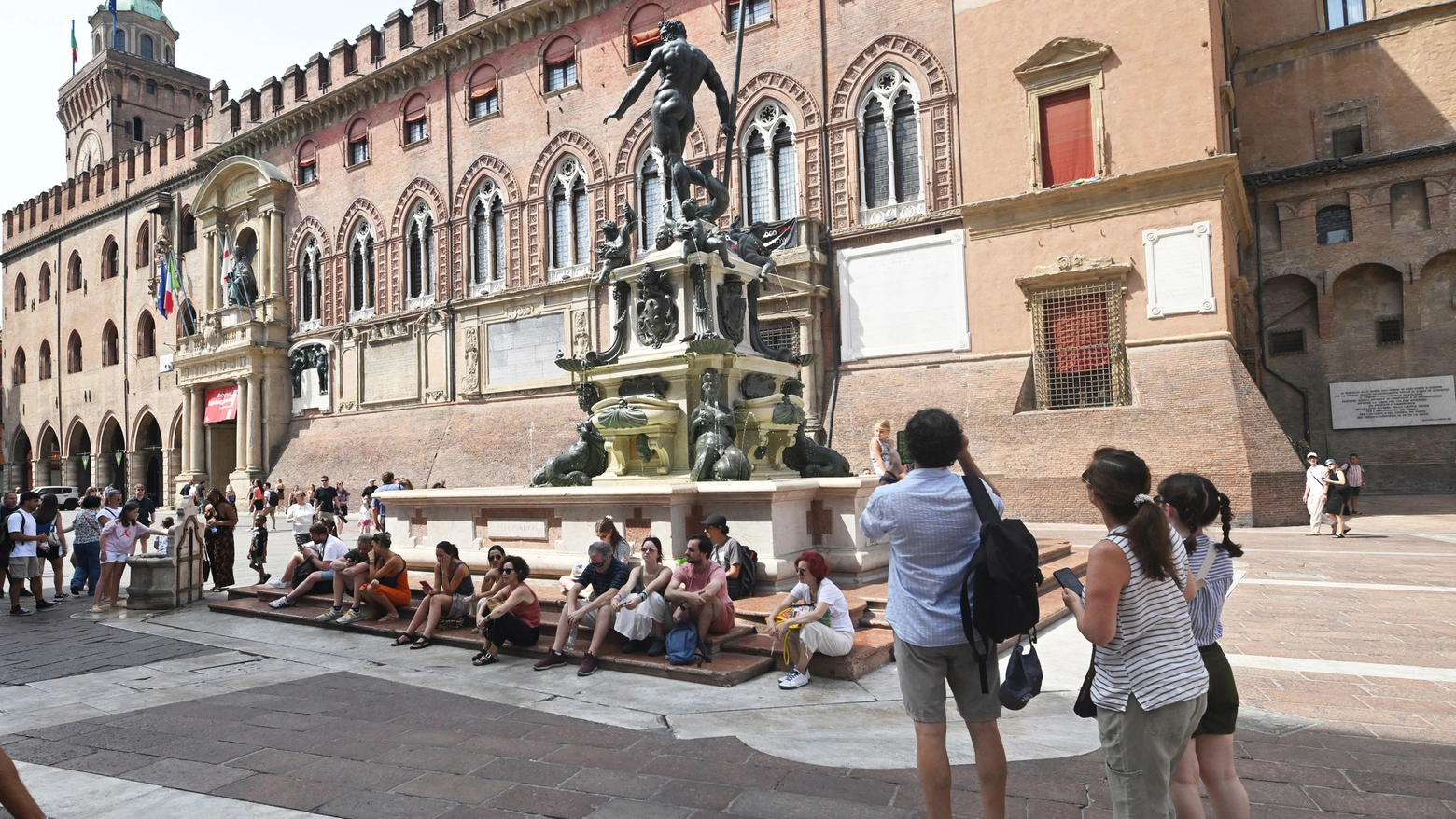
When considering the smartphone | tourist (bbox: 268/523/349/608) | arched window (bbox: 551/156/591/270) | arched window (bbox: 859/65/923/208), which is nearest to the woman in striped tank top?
the smartphone

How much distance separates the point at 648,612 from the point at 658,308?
360 centimetres

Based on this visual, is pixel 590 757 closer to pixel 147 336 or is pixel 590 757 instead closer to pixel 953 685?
pixel 953 685

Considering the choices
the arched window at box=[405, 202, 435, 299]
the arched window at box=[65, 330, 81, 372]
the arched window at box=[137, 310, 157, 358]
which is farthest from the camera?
the arched window at box=[65, 330, 81, 372]

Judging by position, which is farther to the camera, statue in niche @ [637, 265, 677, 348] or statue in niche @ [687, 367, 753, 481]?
statue in niche @ [637, 265, 677, 348]

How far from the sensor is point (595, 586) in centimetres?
632

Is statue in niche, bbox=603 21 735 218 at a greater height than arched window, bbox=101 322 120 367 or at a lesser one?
lesser

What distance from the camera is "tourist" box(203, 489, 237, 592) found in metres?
10.7

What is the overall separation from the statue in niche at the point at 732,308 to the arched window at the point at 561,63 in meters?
18.3

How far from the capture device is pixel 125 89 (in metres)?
43.3

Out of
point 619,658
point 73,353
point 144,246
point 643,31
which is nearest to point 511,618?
point 619,658

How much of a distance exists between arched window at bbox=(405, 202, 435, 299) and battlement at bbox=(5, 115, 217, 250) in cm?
1305

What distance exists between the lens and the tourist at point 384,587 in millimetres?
7750

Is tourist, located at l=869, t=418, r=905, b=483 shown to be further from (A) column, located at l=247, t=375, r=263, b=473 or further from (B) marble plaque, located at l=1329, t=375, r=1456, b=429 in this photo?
(A) column, located at l=247, t=375, r=263, b=473

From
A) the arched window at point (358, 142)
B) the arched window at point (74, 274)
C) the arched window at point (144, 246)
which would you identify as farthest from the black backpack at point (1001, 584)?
the arched window at point (74, 274)
